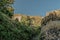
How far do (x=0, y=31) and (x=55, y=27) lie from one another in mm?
2166

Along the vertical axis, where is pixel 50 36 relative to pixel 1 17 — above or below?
below

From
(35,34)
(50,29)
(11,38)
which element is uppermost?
(50,29)

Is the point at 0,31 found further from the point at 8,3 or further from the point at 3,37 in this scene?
the point at 8,3

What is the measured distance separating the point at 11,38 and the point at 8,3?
5107 mm

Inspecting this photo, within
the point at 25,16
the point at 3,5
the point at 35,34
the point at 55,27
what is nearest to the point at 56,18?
the point at 55,27

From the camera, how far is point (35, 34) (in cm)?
1184

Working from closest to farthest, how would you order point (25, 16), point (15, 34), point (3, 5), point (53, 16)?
point (15, 34)
point (53, 16)
point (3, 5)
point (25, 16)

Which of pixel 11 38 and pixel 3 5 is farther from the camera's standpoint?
pixel 3 5

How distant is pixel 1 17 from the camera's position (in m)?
7.96

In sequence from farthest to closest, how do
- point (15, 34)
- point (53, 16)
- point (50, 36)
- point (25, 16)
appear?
point (25, 16) → point (53, 16) → point (15, 34) → point (50, 36)

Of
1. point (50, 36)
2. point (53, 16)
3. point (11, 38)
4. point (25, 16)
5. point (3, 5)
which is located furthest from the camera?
point (25, 16)

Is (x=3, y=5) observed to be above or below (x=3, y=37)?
above

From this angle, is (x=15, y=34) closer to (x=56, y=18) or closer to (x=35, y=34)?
(x=56, y=18)

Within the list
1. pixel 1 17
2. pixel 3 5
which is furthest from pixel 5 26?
pixel 3 5
